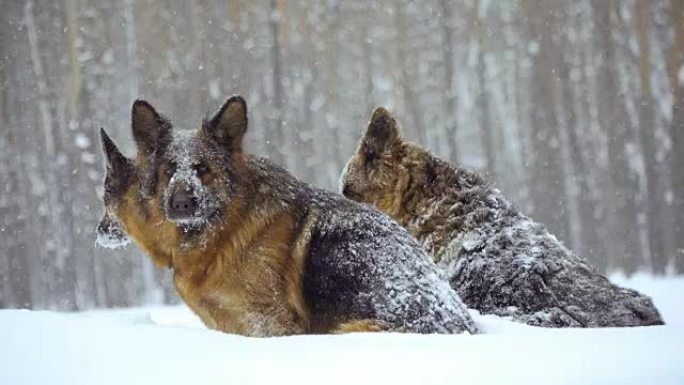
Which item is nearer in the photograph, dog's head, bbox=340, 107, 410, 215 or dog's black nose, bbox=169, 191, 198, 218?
dog's black nose, bbox=169, 191, 198, 218

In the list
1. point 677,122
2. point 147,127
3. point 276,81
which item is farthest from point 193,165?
point 677,122

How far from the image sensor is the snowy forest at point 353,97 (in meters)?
9.10

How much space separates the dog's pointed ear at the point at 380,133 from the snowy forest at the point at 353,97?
3.12 m

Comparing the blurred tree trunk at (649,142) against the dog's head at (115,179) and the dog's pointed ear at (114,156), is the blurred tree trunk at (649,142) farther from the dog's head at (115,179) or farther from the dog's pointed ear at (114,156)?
the dog's pointed ear at (114,156)

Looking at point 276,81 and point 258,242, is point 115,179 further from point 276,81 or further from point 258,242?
point 276,81

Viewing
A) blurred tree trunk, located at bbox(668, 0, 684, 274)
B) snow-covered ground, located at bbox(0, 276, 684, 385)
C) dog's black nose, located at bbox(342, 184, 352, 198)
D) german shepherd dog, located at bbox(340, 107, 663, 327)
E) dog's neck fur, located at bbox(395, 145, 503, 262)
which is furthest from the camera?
blurred tree trunk, located at bbox(668, 0, 684, 274)

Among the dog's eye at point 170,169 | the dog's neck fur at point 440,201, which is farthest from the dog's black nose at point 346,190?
the dog's eye at point 170,169

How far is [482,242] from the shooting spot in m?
5.01

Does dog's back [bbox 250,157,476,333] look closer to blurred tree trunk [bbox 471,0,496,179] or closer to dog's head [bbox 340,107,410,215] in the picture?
dog's head [bbox 340,107,410,215]

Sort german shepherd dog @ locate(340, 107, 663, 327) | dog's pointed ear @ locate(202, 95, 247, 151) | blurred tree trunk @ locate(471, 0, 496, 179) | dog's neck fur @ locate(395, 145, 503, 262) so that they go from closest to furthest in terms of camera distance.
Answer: dog's pointed ear @ locate(202, 95, 247, 151) → german shepherd dog @ locate(340, 107, 663, 327) → dog's neck fur @ locate(395, 145, 503, 262) → blurred tree trunk @ locate(471, 0, 496, 179)

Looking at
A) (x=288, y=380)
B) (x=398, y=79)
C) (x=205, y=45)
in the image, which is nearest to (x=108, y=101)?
(x=205, y=45)

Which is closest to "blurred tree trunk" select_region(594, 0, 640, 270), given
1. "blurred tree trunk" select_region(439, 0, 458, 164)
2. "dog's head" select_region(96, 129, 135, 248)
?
"blurred tree trunk" select_region(439, 0, 458, 164)

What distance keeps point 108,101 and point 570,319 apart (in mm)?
6241

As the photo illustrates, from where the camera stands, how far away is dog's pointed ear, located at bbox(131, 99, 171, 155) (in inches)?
169
